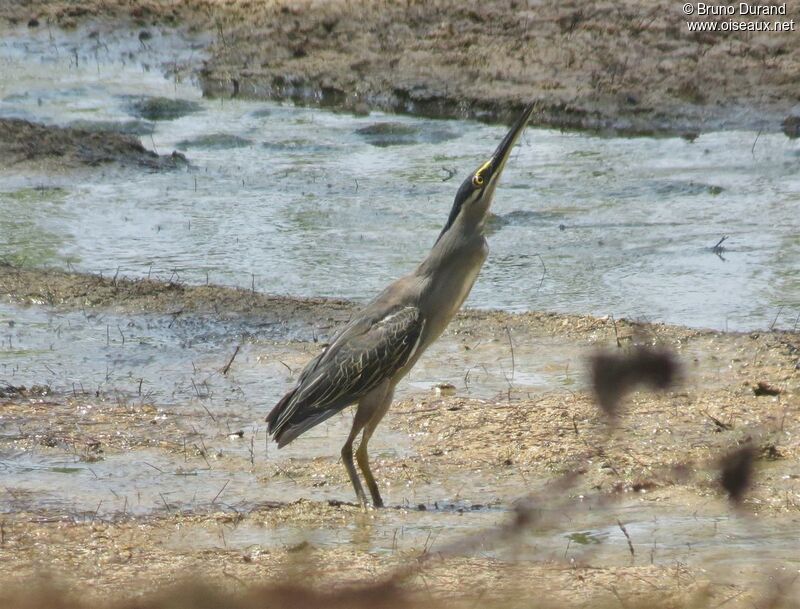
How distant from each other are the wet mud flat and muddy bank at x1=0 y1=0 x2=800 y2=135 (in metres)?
5.87

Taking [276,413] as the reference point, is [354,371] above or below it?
above

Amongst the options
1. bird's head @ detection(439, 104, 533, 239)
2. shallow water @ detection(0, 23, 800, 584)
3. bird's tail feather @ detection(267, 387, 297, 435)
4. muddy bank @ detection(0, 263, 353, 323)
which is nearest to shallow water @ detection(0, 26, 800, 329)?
shallow water @ detection(0, 23, 800, 584)

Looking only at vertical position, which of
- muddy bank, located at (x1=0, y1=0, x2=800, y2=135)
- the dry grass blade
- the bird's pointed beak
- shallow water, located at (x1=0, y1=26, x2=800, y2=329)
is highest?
the dry grass blade

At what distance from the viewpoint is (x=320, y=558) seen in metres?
4.59

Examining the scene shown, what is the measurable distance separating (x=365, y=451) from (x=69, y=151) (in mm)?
7647

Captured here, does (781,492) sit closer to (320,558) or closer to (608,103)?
(320,558)

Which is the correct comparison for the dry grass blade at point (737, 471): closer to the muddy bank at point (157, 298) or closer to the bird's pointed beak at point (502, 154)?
the bird's pointed beak at point (502, 154)

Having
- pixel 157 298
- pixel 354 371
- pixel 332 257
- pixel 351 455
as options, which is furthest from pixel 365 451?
pixel 332 257

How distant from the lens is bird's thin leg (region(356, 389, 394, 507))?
230 inches

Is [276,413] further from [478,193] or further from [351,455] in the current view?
[478,193]

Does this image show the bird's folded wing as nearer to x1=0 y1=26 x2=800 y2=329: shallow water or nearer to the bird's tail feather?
the bird's tail feather

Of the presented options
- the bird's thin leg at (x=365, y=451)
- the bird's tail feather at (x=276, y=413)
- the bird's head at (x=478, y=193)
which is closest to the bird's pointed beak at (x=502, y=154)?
the bird's head at (x=478, y=193)

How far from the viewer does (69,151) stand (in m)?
12.7

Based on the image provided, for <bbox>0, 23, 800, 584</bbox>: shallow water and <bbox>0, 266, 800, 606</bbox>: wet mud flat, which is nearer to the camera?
<bbox>0, 266, 800, 606</bbox>: wet mud flat
